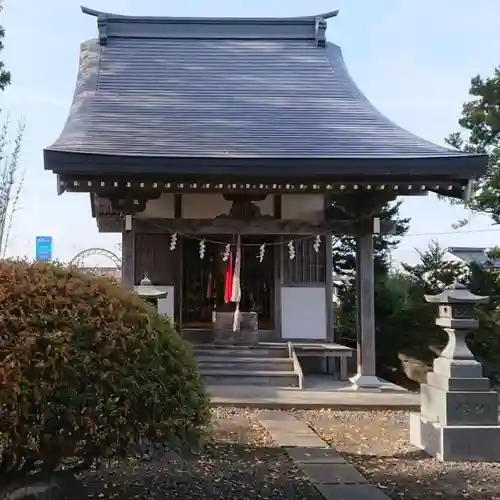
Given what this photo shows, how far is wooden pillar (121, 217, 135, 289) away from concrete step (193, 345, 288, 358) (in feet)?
5.50

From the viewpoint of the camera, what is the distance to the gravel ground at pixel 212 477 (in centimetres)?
458

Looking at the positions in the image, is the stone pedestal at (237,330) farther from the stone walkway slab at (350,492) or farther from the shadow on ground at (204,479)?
the stone walkway slab at (350,492)

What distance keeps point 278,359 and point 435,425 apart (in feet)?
14.8

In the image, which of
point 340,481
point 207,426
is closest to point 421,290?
point 340,481

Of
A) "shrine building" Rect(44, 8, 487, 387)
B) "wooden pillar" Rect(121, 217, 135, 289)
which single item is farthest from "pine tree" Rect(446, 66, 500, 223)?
"wooden pillar" Rect(121, 217, 135, 289)

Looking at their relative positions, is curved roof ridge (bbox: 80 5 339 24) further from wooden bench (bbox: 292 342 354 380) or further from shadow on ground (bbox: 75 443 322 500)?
shadow on ground (bbox: 75 443 322 500)

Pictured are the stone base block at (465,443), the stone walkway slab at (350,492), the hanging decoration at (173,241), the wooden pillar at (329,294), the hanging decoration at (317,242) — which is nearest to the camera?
the stone walkway slab at (350,492)

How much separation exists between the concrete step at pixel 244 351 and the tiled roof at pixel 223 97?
10.6 feet

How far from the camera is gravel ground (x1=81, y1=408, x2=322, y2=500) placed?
4.58 m

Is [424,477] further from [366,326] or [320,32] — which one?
[320,32]

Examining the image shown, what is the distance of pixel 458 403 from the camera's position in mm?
5980

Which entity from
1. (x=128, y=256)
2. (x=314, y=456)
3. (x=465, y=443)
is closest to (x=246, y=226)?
(x=128, y=256)

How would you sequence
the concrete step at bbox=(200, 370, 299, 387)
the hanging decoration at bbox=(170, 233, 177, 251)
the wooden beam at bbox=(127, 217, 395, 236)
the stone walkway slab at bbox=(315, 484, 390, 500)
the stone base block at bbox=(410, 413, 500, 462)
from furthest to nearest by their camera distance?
the hanging decoration at bbox=(170, 233, 177, 251) → the wooden beam at bbox=(127, 217, 395, 236) → the concrete step at bbox=(200, 370, 299, 387) → the stone base block at bbox=(410, 413, 500, 462) → the stone walkway slab at bbox=(315, 484, 390, 500)

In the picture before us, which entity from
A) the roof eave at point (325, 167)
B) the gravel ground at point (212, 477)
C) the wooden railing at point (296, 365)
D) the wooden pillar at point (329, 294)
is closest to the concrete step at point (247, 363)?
the wooden railing at point (296, 365)
